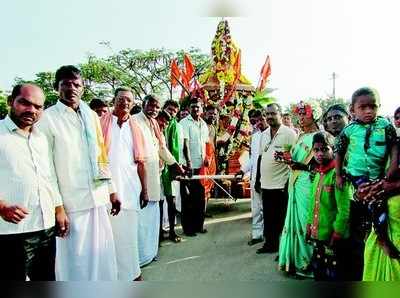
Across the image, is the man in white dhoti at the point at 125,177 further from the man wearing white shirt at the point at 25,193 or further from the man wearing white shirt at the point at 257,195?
the man wearing white shirt at the point at 257,195

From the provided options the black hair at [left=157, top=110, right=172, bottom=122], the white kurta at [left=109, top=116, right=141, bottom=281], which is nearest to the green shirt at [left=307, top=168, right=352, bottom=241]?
the white kurta at [left=109, top=116, right=141, bottom=281]

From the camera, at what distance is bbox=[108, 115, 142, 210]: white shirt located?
11.7 ft

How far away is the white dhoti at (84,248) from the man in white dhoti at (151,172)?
1.03 meters

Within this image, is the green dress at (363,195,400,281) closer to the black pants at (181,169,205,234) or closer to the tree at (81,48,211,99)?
the black pants at (181,169,205,234)

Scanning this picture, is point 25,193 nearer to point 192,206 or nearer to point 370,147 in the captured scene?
point 370,147

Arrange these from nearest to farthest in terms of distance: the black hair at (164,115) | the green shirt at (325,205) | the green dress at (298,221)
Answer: the green shirt at (325,205) → the green dress at (298,221) → the black hair at (164,115)

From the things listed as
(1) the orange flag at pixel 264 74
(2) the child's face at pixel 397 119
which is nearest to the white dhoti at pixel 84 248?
(2) the child's face at pixel 397 119

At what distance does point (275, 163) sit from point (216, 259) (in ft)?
4.05

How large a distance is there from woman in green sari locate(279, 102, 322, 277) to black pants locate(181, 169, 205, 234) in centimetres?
199

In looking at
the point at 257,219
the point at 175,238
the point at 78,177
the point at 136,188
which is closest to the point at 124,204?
the point at 136,188

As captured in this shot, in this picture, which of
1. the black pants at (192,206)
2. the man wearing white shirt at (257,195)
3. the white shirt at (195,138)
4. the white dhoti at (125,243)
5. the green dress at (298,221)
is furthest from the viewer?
the white shirt at (195,138)

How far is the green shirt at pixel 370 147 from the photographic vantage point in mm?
2508

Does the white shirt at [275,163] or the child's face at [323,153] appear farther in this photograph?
the white shirt at [275,163]

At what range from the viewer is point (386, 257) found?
212 cm
